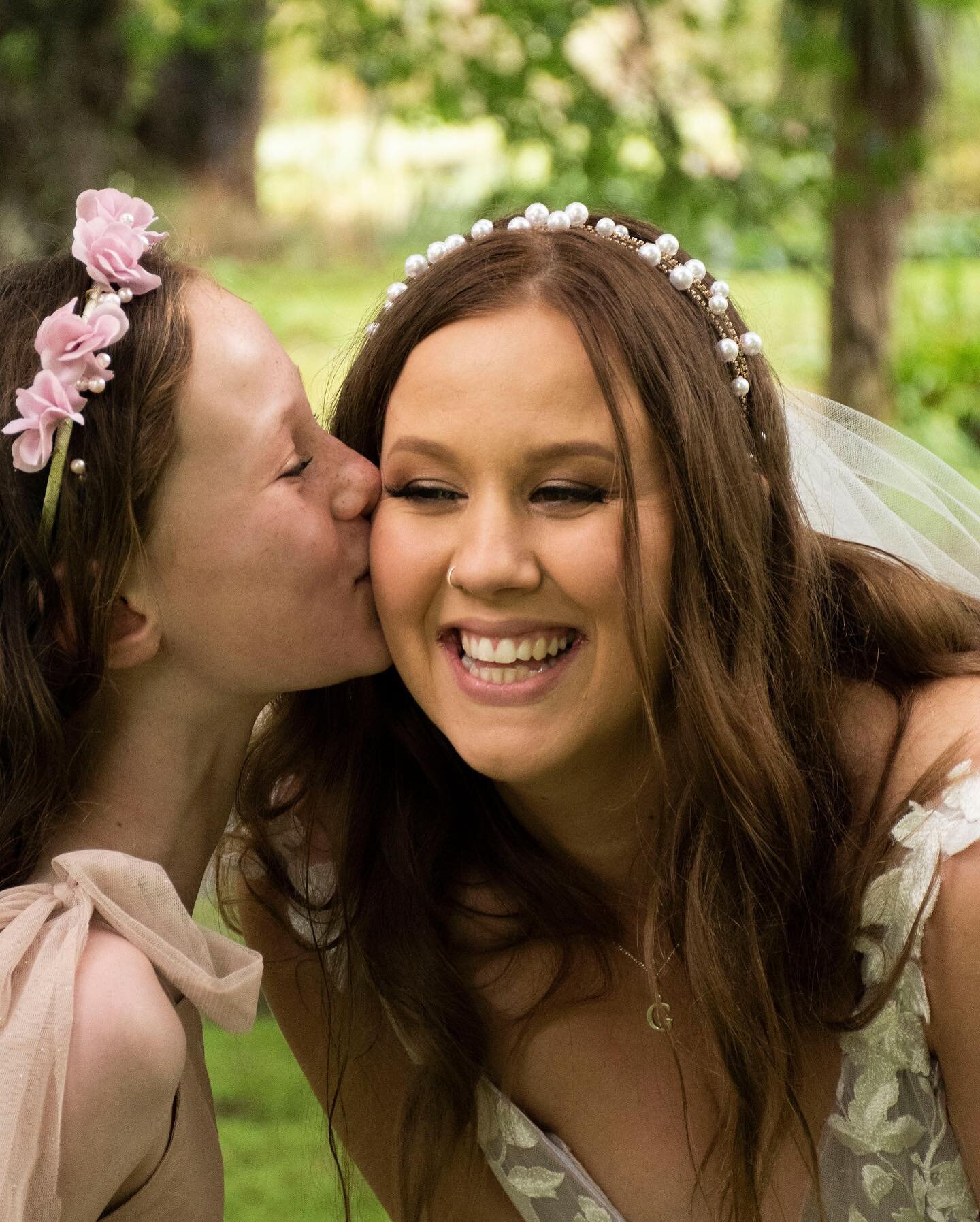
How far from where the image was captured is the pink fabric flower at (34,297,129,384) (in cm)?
240

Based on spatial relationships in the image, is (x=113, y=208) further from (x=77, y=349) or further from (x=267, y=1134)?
(x=267, y=1134)

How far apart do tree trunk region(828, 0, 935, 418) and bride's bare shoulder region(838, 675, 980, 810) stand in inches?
137

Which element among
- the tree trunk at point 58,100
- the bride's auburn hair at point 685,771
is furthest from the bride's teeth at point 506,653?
the tree trunk at point 58,100

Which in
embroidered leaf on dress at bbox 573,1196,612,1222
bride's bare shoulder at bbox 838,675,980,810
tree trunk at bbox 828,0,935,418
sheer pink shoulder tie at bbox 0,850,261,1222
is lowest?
embroidered leaf on dress at bbox 573,1196,612,1222

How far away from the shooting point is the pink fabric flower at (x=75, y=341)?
7.89 feet

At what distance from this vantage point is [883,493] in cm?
331

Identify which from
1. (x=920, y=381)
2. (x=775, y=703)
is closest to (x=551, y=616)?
(x=775, y=703)

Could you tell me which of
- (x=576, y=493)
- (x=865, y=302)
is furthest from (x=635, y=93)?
(x=576, y=493)

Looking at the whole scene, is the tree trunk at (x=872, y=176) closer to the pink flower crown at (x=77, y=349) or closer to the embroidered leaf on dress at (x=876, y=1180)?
the pink flower crown at (x=77, y=349)

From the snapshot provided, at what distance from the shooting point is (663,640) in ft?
8.11

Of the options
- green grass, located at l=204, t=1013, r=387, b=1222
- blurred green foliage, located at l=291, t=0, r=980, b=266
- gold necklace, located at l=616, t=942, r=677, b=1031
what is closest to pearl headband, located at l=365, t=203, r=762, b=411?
gold necklace, located at l=616, t=942, r=677, b=1031

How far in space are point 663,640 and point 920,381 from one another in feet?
24.0

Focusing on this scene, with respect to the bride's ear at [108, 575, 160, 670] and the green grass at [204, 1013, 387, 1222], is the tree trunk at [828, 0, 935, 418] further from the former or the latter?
the bride's ear at [108, 575, 160, 670]

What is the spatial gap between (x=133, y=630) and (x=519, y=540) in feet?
2.34
